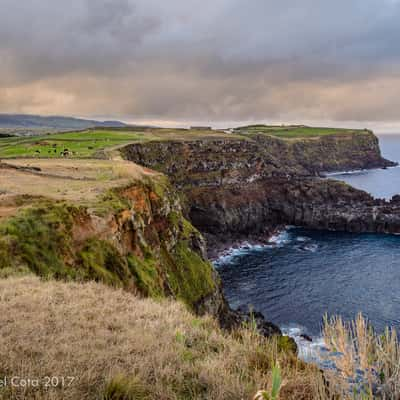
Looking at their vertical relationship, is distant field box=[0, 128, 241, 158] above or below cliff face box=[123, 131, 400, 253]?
above

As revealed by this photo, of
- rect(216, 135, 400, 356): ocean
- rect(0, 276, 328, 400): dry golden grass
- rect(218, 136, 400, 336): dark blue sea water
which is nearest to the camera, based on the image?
rect(0, 276, 328, 400): dry golden grass

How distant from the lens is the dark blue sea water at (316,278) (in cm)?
4472

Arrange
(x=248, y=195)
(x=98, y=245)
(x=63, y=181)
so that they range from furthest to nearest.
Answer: (x=248, y=195)
(x=63, y=181)
(x=98, y=245)

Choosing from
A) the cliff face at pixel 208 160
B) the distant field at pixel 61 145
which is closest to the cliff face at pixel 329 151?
the cliff face at pixel 208 160

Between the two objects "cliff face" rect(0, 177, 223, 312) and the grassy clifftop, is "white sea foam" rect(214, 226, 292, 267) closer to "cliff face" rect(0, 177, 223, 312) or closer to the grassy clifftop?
the grassy clifftop

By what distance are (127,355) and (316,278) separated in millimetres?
51977

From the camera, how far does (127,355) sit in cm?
727

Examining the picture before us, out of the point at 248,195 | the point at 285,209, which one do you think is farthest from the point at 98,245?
the point at 285,209

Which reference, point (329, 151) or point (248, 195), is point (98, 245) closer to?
point (248, 195)

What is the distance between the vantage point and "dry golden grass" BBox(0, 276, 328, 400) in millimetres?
6105

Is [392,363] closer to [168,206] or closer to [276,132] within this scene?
[168,206]

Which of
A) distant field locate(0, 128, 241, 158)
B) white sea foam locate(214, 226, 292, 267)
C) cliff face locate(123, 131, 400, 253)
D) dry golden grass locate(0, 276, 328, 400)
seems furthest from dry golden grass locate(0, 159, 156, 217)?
cliff face locate(123, 131, 400, 253)

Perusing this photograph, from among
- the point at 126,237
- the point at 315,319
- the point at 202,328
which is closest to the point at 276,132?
the point at 315,319

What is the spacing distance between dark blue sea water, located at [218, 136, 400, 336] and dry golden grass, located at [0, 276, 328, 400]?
116 feet
